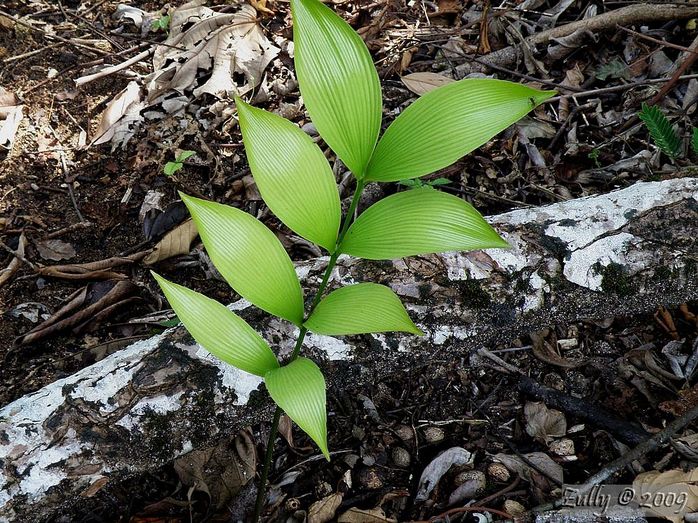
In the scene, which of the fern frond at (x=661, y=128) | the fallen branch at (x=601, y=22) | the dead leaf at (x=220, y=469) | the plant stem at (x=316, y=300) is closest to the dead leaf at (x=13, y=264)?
the dead leaf at (x=220, y=469)

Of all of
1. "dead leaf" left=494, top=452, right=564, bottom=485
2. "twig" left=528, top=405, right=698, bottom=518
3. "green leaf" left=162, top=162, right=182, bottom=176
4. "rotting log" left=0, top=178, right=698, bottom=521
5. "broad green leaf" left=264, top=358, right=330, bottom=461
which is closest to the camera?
"broad green leaf" left=264, top=358, right=330, bottom=461

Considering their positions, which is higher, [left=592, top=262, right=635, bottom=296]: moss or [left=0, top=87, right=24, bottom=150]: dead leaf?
[left=0, top=87, right=24, bottom=150]: dead leaf

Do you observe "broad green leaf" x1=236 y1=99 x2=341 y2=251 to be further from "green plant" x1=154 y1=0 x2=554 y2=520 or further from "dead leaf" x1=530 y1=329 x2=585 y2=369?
"dead leaf" x1=530 y1=329 x2=585 y2=369

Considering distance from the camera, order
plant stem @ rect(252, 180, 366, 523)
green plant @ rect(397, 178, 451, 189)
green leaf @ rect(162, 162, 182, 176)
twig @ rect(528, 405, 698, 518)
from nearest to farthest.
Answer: plant stem @ rect(252, 180, 366, 523)
twig @ rect(528, 405, 698, 518)
green plant @ rect(397, 178, 451, 189)
green leaf @ rect(162, 162, 182, 176)

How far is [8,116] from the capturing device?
220 centimetres

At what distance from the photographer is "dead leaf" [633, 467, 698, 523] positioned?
3.94ft

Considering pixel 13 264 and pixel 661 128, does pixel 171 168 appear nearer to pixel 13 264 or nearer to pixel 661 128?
pixel 13 264

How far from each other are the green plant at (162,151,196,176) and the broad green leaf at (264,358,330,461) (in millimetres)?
1236

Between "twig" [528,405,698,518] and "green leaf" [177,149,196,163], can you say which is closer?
"twig" [528,405,698,518]

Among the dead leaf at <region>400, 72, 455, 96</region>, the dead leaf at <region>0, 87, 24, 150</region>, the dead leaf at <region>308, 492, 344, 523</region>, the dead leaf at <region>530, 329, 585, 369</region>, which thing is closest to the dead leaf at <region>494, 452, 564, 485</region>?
the dead leaf at <region>530, 329, 585, 369</region>

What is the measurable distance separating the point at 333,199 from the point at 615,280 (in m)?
0.79

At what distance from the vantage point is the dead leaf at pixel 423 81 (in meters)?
2.08

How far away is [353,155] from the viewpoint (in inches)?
34.9

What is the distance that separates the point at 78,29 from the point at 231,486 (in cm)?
213
